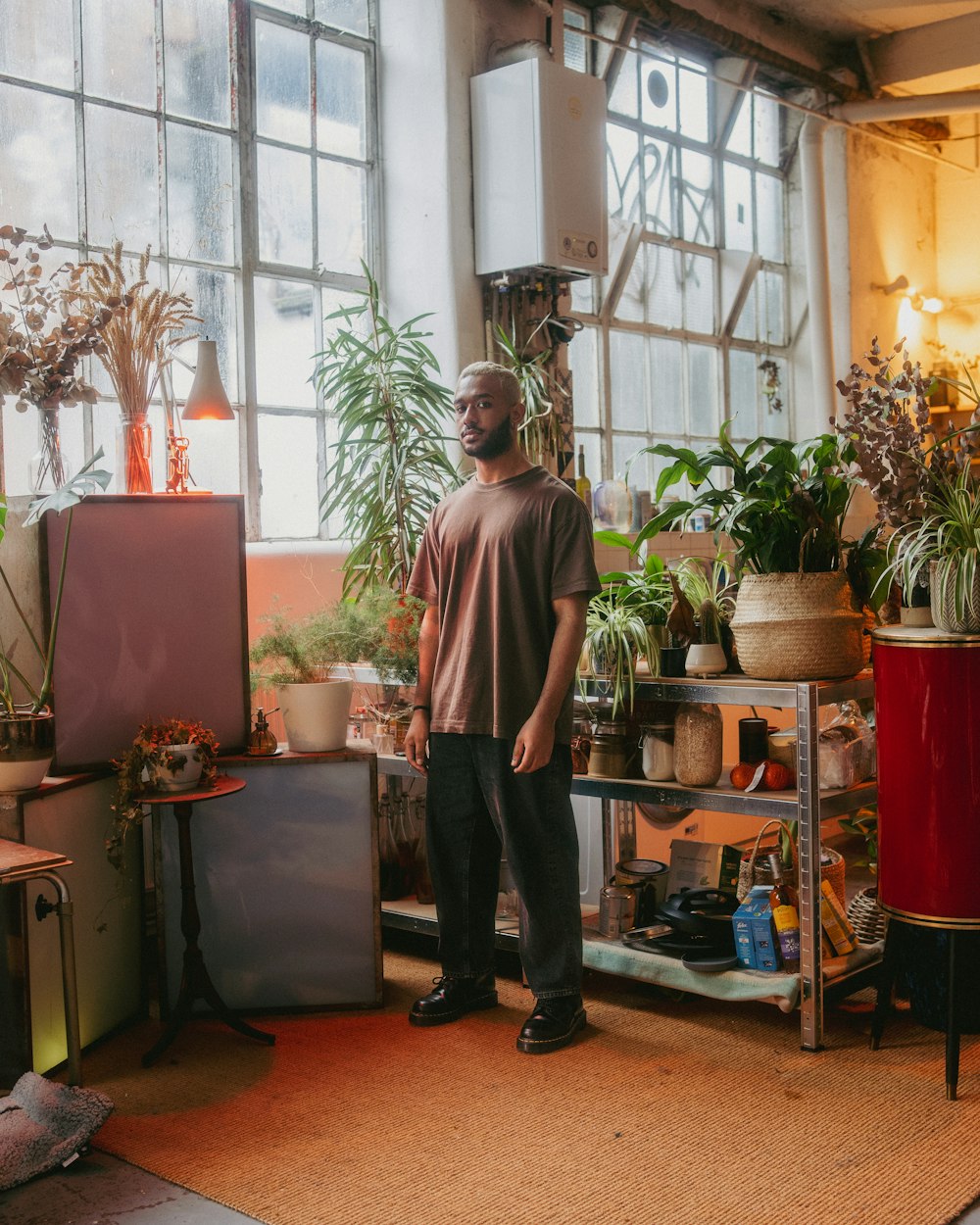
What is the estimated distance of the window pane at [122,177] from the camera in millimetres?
4285

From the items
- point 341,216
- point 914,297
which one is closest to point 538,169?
point 341,216

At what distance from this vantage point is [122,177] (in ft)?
14.3

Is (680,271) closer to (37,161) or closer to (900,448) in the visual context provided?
(37,161)

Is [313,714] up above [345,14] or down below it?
below

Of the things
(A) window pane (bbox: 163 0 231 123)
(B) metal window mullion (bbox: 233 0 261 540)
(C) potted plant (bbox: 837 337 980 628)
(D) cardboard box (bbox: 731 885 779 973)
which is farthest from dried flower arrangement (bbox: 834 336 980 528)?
(A) window pane (bbox: 163 0 231 123)

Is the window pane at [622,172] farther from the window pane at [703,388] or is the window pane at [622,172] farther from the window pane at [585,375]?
the window pane at [703,388]

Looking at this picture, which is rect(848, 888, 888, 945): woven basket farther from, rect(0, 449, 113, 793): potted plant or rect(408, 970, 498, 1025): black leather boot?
rect(0, 449, 113, 793): potted plant

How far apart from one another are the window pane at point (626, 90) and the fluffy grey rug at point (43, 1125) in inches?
206

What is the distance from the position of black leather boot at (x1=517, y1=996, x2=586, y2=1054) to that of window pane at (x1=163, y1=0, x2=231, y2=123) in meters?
3.32

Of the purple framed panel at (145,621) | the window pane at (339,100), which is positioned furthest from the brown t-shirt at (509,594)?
the window pane at (339,100)

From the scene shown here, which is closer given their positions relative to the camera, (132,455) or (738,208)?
(132,455)

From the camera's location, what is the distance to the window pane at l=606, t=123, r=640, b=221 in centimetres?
635

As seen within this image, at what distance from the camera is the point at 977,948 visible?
3.23 metres

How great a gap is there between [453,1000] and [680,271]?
15.0 ft
